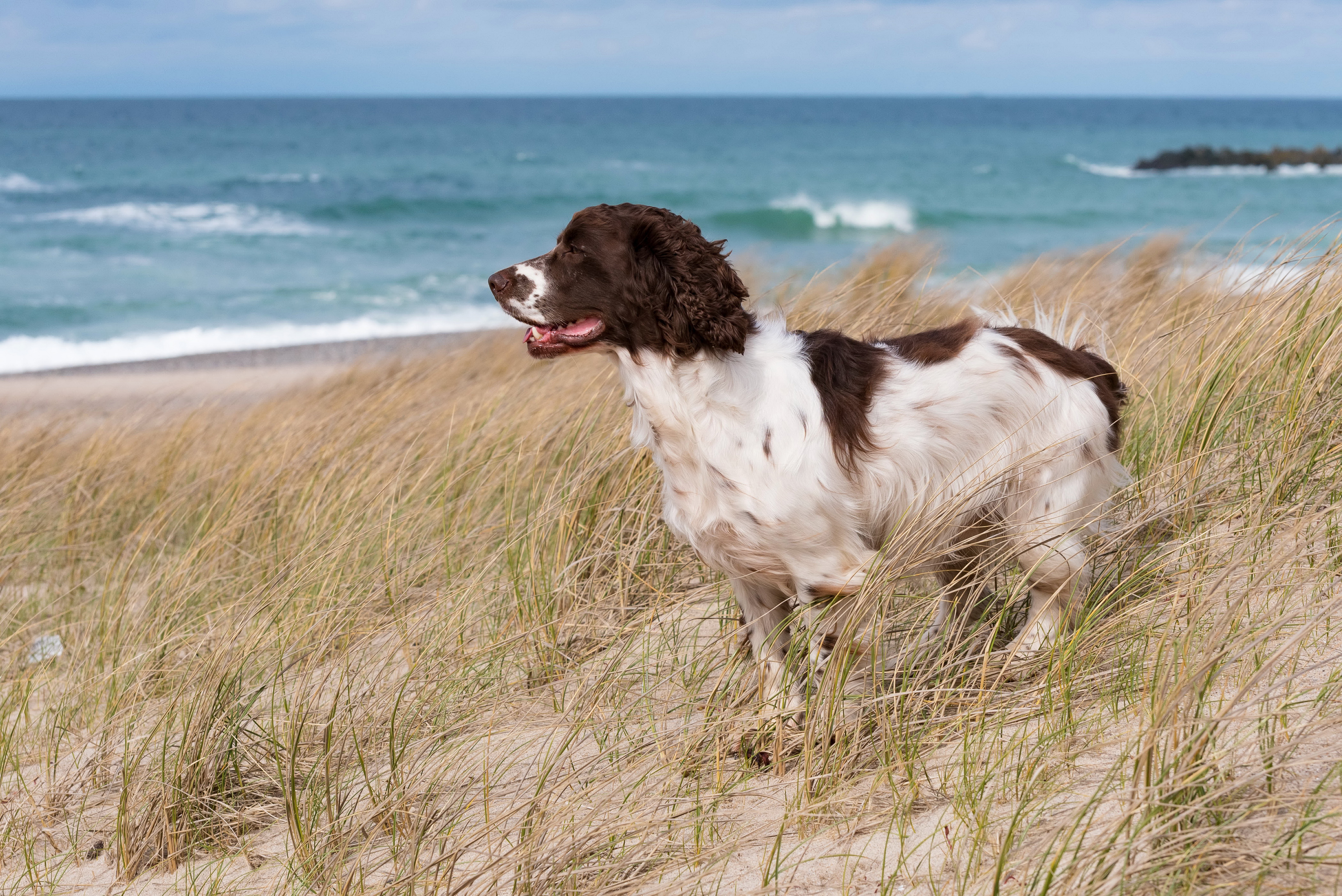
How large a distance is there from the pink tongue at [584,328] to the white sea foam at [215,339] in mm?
11747

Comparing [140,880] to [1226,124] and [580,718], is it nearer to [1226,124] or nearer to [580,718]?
[580,718]

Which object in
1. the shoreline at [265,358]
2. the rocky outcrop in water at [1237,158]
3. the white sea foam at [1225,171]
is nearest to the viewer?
the shoreline at [265,358]

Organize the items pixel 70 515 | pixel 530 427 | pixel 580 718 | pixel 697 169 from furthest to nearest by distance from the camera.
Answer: pixel 697 169
pixel 70 515
pixel 530 427
pixel 580 718

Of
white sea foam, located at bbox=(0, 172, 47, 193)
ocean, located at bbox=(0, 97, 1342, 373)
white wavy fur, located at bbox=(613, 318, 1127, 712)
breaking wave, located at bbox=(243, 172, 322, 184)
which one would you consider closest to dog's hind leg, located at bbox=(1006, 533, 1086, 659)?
white wavy fur, located at bbox=(613, 318, 1127, 712)

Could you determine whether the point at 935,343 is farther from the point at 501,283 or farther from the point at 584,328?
the point at 501,283

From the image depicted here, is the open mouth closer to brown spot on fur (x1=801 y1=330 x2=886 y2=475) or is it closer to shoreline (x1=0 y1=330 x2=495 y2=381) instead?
brown spot on fur (x1=801 y1=330 x2=886 y2=475)

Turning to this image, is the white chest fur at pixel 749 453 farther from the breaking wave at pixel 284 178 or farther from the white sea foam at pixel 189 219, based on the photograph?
the breaking wave at pixel 284 178

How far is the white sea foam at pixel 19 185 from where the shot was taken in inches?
1353

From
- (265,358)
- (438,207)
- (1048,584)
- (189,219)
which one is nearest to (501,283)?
(1048,584)

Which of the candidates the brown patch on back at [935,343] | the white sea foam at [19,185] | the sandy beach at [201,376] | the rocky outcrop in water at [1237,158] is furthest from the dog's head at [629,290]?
the rocky outcrop in water at [1237,158]

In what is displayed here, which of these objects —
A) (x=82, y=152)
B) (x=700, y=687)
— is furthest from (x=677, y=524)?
(x=82, y=152)

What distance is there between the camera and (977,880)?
2314mm

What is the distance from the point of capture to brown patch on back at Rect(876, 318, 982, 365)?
346cm

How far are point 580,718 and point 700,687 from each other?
0.51m
